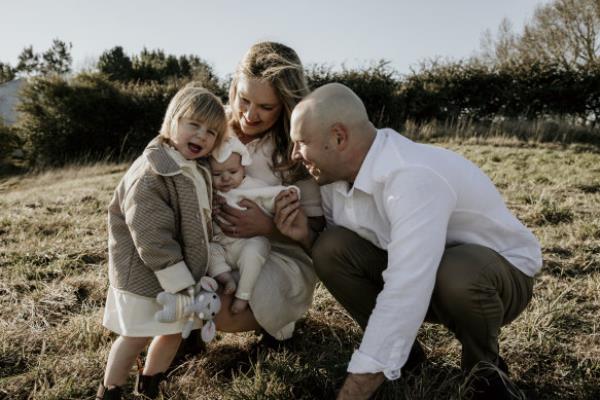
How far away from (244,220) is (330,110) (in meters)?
0.80

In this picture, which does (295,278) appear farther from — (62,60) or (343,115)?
(62,60)

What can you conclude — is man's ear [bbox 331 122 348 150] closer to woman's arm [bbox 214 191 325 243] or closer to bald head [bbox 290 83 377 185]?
bald head [bbox 290 83 377 185]

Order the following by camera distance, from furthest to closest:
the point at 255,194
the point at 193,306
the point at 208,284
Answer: the point at 255,194
the point at 208,284
the point at 193,306

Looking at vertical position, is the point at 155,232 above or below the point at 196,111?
below

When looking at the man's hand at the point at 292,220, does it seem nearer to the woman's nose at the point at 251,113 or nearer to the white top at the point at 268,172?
the white top at the point at 268,172

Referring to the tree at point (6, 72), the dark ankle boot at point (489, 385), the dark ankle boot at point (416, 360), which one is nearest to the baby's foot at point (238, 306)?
the dark ankle boot at point (416, 360)

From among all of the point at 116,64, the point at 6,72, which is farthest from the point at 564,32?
the point at 6,72

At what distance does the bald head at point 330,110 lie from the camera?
2.24 metres

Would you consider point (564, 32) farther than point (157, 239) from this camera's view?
Yes

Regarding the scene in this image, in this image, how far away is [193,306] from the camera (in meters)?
2.23

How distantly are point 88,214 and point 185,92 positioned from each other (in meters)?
3.97

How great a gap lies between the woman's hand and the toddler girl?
0.83ft

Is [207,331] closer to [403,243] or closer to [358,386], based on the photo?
[358,386]

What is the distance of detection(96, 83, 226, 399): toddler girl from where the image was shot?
220 centimetres
